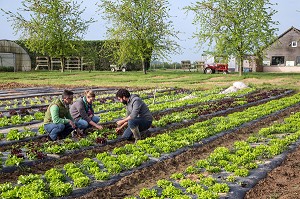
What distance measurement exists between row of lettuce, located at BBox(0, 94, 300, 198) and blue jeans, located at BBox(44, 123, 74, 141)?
69.9 inches

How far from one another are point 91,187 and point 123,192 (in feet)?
2.12

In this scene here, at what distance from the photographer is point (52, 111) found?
1097 centimetres

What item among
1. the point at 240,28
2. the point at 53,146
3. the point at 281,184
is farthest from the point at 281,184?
the point at 240,28

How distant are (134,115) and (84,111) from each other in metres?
1.59

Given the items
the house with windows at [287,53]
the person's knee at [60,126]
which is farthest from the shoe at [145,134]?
the house with windows at [287,53]

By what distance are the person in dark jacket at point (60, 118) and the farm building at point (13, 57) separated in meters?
41.2

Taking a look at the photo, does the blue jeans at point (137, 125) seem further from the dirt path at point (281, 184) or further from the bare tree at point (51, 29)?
the bare tree at point (51, 29)

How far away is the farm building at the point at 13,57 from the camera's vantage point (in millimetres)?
49875

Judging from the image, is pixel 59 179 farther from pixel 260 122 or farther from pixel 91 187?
pixel 260 122

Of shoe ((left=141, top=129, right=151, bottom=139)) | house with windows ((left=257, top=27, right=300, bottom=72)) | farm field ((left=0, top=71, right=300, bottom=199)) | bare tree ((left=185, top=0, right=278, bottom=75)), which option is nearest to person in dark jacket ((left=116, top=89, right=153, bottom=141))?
shoe ((left=141, top=129, right=151, bottom=139))

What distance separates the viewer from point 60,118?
36.0 feet

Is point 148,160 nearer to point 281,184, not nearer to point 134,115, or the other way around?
point 134,115

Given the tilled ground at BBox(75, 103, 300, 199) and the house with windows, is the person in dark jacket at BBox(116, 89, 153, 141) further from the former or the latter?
the house with windows

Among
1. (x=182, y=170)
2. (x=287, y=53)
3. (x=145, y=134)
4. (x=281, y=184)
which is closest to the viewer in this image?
(x=281, y=184)
